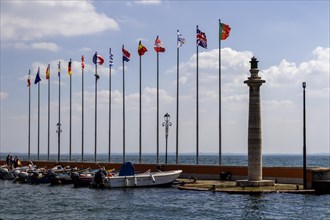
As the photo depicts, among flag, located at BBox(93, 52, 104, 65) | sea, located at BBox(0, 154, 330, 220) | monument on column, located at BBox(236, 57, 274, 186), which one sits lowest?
sea, located at BBox(0, 154, 330, 220)

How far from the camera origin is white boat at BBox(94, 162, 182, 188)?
2186 inches

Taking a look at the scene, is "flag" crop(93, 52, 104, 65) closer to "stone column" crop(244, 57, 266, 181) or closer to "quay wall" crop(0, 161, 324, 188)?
"quay wall" crop(0, 161, 324, 188)

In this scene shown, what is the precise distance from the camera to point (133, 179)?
55844 mm

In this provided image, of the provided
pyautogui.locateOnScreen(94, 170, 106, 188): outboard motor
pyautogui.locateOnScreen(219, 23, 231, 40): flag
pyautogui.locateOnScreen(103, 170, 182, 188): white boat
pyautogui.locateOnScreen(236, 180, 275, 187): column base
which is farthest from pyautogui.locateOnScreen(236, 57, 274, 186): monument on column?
pyautogui.locateOnScreen(94, 170, 106, 188): outboard motor

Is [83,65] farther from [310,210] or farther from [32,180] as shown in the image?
[310,210]

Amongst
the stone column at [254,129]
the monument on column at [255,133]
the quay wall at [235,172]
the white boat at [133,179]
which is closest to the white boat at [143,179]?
the white boat at [133,179]

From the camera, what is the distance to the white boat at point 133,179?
182 ft

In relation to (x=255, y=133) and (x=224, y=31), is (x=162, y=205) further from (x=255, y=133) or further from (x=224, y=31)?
(x=224, y=31)

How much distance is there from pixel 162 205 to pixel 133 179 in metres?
12.8

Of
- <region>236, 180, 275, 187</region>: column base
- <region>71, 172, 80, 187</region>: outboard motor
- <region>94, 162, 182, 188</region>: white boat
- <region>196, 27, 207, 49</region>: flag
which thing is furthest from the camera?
<region>196, 27, 207, 49</region>: flag

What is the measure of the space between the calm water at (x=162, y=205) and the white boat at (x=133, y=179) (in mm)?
1355

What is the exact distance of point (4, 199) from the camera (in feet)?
173

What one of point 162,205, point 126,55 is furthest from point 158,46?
point 162,205

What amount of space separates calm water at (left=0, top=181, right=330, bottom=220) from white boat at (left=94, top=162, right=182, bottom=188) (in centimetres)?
136
